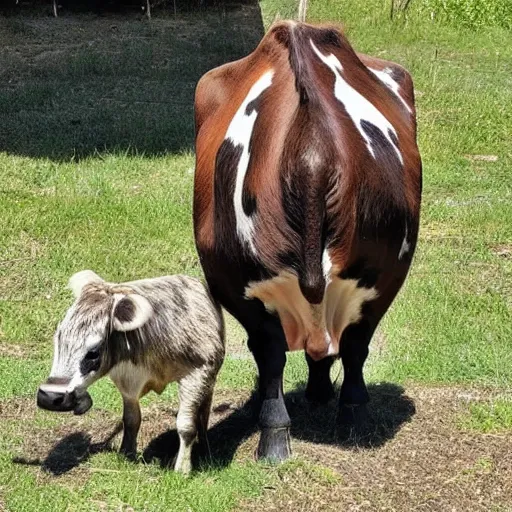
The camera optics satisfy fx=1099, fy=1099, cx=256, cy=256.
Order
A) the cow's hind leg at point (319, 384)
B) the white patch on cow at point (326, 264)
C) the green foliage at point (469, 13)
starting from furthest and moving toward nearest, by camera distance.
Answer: the green foliage at point (469, 13)
the cow's hind leg at point (319, 384)
the white patch on cow at point (326, 264)

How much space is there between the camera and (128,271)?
8609 millimetres

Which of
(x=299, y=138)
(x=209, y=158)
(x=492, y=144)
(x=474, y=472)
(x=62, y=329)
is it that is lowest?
(x=492, y=144)

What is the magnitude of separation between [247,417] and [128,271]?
286 centimetres

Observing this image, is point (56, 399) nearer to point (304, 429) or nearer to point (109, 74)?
point (304, 429)

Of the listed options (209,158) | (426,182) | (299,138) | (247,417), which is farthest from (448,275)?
(299,138)

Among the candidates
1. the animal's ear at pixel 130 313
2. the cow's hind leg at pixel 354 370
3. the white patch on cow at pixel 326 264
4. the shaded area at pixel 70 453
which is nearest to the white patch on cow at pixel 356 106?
the white patch on cow at pixel 326 264

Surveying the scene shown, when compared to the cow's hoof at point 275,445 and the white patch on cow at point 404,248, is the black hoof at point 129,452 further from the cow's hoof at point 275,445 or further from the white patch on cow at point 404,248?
the white patch on cow at point 404,248

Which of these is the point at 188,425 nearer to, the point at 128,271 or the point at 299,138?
the point at 299,138

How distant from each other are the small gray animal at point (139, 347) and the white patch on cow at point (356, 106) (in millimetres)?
1122

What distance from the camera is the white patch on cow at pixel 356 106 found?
4992 millimetres

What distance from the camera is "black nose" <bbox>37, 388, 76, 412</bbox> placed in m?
4.61

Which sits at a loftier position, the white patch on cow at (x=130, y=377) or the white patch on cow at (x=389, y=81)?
the white patch on cow at (x=389, y=81)

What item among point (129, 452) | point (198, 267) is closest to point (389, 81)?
point (129, 452)

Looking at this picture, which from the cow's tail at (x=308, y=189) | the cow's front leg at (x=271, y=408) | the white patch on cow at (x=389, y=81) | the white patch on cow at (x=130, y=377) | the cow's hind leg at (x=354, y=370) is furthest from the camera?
the white patch on cow at (x=389, y=81)
